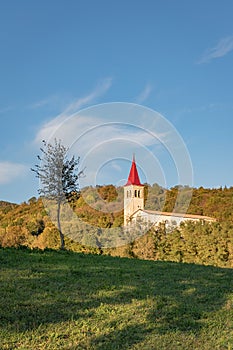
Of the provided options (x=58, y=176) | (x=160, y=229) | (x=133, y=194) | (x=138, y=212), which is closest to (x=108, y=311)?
(x=58, y=176)

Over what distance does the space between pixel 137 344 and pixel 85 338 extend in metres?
0.60

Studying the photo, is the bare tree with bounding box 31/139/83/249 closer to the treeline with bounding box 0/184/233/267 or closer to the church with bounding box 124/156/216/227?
the treeline with bounding box 0/184/233/267

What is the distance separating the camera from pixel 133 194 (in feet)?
110

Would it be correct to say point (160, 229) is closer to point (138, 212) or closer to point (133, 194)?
point (138, 212)

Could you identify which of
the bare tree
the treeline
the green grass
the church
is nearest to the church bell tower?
the church

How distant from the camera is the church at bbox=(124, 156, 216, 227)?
33.0 metres

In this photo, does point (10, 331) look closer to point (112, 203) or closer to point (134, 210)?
point (112, 203)

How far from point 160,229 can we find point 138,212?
4.90m

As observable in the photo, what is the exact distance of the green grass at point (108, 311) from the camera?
13.3 ft

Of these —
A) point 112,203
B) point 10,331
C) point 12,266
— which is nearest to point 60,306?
point 10,331

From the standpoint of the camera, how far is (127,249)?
40.4 metres

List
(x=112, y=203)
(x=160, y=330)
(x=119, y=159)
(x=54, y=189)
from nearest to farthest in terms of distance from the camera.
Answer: (x=160, y=330) < (x=54, y=189) < (x=119, y=159) < (x=112, y=203)

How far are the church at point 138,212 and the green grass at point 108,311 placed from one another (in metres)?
23.3

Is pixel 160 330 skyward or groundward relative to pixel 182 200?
groundward
